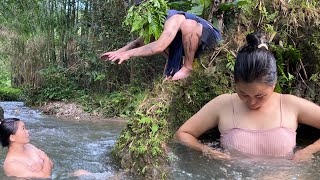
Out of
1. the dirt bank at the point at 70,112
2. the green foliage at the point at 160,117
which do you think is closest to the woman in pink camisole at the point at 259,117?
the green foliage at the point at 160,117

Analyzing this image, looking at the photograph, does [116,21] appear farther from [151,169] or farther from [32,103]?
[151,169]

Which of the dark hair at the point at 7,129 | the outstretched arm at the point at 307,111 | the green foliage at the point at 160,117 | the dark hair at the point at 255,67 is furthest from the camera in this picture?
the dark hair at the point at 7,129

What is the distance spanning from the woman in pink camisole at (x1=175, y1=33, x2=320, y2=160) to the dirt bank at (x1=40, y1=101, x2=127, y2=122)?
565 cm

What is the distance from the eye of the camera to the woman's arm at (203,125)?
8.86 ft

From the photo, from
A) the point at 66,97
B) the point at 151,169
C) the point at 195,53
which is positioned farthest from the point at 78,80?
the point at 151,169

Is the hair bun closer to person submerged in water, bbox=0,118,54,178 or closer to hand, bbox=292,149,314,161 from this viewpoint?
hand, bbox=292,149,314,161

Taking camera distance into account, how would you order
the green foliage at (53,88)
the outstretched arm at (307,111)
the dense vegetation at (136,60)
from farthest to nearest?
the green foliage at (53,88) < the dense vegetation at (136,60) < the outstretched arm at (307,111)

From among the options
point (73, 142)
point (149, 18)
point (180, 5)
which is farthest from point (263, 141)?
point (73, 142)

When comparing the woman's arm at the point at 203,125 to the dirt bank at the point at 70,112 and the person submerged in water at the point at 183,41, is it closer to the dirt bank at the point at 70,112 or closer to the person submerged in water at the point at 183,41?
the person submerged in water at the point at 183,41

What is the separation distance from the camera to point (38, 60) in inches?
445

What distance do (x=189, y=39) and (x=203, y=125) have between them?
4.48ft

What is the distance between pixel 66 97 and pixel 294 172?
8.20m

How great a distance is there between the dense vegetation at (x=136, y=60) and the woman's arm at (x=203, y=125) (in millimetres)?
254

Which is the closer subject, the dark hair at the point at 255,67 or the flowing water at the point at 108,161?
the dark hair at the point at 255,67
